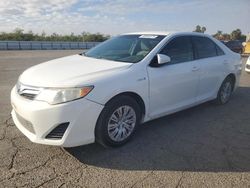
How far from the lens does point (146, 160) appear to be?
3.64 m

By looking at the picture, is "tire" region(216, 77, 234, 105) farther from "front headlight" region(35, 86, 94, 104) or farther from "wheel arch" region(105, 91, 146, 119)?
"front headlight" region(35, 86, 94, 104)

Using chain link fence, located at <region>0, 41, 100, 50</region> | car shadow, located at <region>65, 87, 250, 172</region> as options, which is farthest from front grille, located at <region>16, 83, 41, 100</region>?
chain link fence, located at <region>0, 41, 100, 50</region>

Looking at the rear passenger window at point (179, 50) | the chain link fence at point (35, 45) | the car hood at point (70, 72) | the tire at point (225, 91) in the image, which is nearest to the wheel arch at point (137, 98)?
the car hood at point (70, 72)

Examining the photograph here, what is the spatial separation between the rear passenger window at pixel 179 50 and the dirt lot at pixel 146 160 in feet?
3.78

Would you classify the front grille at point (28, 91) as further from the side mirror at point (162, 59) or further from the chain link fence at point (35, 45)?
the chain link fence at point (35, 45)

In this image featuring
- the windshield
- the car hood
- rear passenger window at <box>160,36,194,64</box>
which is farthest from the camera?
rear passenger window at <box>160,36,194,64</box>

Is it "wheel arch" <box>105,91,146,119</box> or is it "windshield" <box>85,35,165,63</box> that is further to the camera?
"windshield" <box>85,35,165,63</box>

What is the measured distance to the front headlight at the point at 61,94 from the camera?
131 inches

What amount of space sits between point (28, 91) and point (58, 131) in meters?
0.67

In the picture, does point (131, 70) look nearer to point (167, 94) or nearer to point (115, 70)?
point (115, 70)

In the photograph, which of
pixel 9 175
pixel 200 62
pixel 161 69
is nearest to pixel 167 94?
pixel 161 69

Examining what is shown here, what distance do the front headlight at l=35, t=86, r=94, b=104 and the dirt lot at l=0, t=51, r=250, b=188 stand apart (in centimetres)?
80

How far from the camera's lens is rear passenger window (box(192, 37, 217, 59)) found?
17.5ft

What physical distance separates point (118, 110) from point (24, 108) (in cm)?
120
